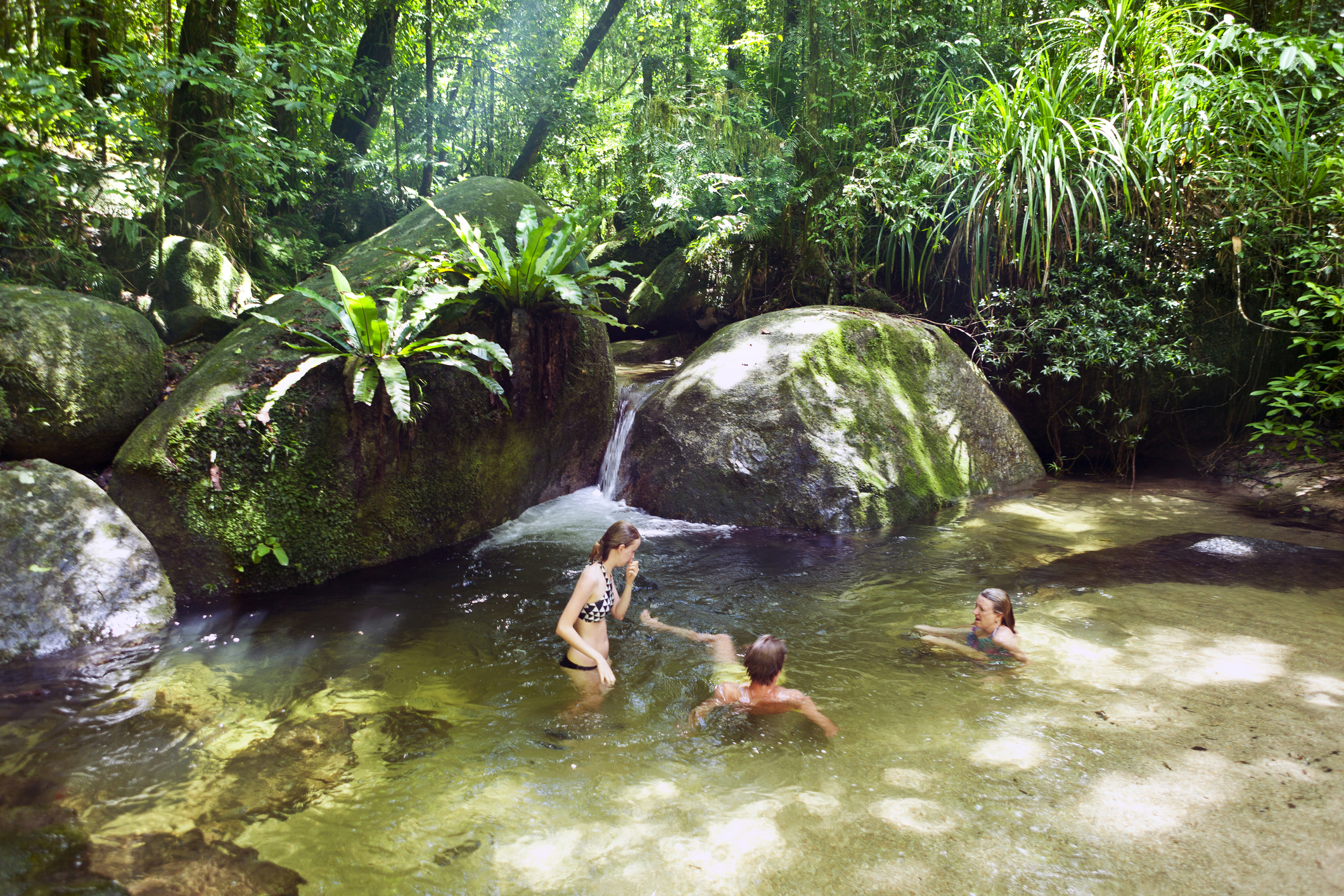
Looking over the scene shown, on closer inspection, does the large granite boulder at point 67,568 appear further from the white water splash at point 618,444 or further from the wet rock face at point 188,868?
the white water splash at point 618,444

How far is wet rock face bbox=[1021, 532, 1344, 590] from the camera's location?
4980mm

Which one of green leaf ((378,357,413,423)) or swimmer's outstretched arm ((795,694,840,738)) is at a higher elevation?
green leaf ((378,357,413,423))

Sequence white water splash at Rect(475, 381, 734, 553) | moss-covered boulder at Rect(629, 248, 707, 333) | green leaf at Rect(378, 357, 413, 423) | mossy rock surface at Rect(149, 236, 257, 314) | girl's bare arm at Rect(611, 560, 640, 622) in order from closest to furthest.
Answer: girl's bare arm at Rect(611, 560, 640, 622)
green leaf at Rect(378, 357, 413, 423)
white water splash at Rect(475, 381, 734, 553)
mossy rock surface at Rect(149, 236, 257, 314)
moss-covered boulder at Rect(629, 248, 707, 333)

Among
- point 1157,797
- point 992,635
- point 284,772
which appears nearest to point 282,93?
point 284,772

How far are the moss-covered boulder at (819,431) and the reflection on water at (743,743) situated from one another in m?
1.38

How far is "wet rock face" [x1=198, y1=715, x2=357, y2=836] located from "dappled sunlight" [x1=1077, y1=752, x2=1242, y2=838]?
9.81ft

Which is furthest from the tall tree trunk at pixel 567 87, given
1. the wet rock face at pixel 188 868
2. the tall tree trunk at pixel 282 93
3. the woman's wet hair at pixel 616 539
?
the wet rock face at pixel 188 868

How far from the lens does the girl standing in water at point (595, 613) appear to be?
3916 mm

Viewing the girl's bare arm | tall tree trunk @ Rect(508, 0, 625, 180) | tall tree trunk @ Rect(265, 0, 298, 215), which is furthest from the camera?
tall tree trunk @ Rect(508, 0, 625, 180)

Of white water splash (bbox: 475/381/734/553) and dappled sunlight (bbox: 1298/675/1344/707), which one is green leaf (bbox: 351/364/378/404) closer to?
white water splash (bbox: 475/381/734/553)

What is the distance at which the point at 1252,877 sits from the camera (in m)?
2.30

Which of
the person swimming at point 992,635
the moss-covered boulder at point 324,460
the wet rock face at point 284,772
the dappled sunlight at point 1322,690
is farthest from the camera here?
the moss-covered boulder at point 324,460

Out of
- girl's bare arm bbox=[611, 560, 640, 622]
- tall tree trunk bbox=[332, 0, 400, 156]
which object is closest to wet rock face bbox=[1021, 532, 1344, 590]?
girl's bare arm bbox=[611, 560, 640, 622]

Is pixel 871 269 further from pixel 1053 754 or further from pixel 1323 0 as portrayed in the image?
pixel 1053 754
